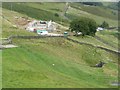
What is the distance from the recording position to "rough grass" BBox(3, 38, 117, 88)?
2012 inches

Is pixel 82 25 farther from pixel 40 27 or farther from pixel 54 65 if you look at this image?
pixel 54 65

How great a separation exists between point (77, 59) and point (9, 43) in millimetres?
14267

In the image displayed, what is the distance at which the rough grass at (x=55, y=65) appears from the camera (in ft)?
168

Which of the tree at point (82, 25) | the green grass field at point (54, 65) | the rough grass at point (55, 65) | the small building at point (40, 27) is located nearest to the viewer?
the green grass field at point (54, 65)

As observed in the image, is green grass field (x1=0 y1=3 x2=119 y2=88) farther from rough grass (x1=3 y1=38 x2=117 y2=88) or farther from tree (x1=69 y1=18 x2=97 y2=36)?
tree (x1=69 y1=18 x2=97 y2=36)

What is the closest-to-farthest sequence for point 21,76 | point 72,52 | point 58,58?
A: point 21,76, point 58,58, point 72,52

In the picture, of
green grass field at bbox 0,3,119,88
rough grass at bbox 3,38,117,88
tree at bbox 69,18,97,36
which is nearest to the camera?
green grass field at bbox 0,3,119,88

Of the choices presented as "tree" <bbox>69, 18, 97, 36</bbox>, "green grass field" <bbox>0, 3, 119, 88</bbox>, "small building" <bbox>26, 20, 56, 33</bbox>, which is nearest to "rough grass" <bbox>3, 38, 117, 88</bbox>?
"green grass field" <bbox>0, 3, 119, 88</bbox>

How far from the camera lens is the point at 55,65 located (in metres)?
65.0

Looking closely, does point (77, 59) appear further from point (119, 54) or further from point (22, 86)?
point (22, 86)

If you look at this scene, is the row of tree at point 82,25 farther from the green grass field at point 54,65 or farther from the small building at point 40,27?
the green grass field at point 54,65

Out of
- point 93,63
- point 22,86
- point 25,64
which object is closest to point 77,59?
point 93,63

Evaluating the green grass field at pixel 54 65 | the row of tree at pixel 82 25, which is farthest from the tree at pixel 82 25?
the green grass field at pixel 54 65

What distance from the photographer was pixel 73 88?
48.1 m
